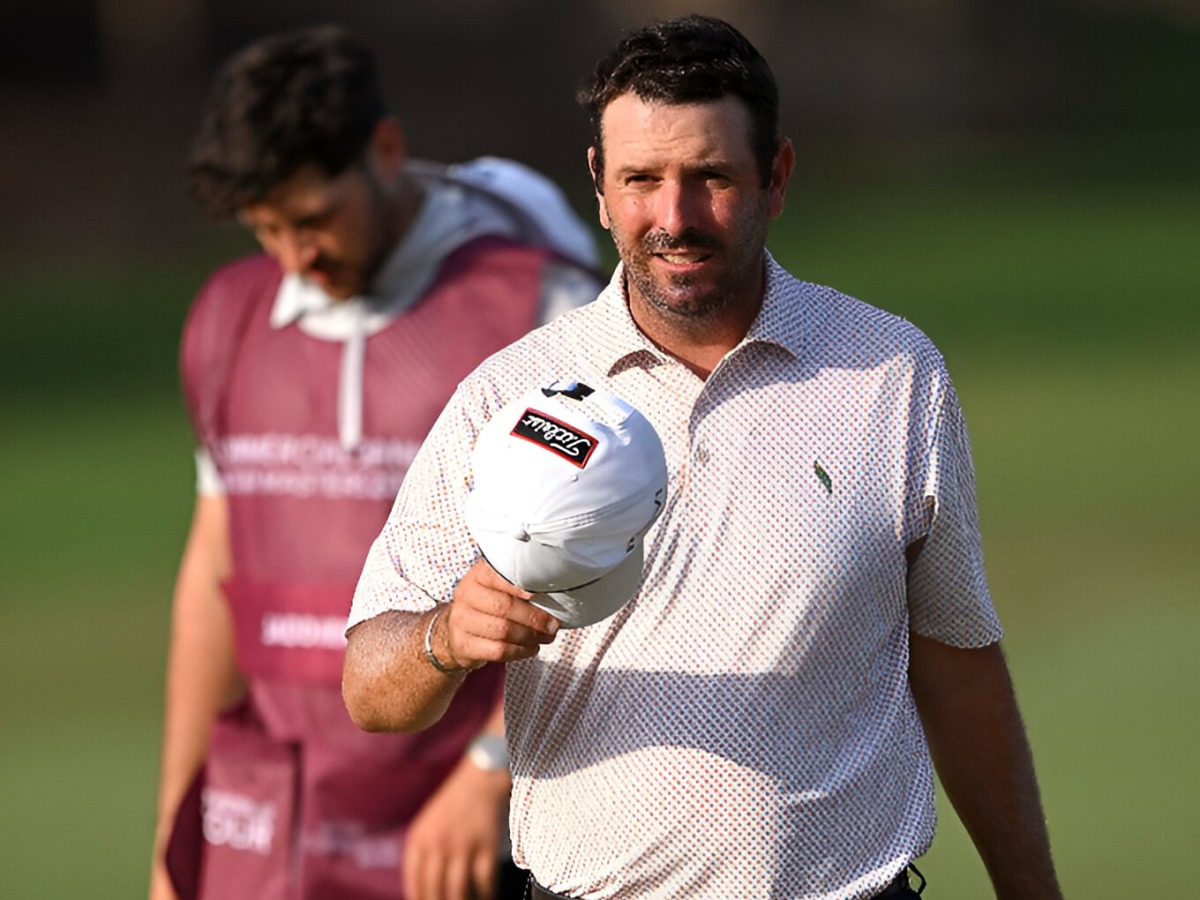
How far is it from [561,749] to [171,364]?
13616mm

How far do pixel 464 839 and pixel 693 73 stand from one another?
74.1 inches

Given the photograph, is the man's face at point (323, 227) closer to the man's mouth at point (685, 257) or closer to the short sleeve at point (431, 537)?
the short sleeve at point (431, 537)

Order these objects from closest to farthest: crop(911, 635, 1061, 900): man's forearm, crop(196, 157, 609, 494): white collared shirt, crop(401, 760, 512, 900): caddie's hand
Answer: crop(911, 635, 1061, 900): man's forearm → crop(401, 760, 512, 900): caddie's hand → crop(196, 157, 609, 494): white collared shirt

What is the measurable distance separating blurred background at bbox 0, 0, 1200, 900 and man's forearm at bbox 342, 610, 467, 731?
4111 millimetres

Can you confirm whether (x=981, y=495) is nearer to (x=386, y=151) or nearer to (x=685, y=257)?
(x=386, y=151)

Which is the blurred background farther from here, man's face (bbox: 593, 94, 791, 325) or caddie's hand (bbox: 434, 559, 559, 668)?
caddie's hand (bbox: 434, 559, 559, 668)

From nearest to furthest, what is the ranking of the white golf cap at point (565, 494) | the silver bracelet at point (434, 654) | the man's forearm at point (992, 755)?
the white golf cap at point (565, 494) → the silver bracelet at point (434, 654) → the man's forearm at point (992, 755)

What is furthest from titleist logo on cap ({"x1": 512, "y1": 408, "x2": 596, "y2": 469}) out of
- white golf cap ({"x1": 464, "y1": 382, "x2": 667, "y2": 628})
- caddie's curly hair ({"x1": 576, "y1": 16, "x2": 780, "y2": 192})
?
caddie's curly hair ({"x1": 576, "y1": 16, "x2": 780, "y2": 192})

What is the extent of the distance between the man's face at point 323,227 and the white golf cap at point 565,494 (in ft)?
6.74

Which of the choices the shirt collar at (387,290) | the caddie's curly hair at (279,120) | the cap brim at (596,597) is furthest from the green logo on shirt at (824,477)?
the caddie's curly hair at (279,120)

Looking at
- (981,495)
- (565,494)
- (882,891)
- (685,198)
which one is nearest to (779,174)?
(685,198)

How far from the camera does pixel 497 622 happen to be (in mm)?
2729

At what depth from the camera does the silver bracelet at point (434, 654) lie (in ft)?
9.47

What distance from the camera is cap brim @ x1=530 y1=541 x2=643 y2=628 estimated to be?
275 cm
